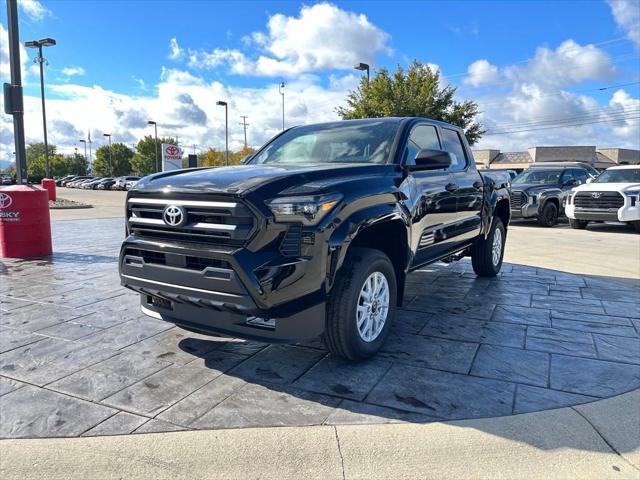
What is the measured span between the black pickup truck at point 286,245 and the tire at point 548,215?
483 inches

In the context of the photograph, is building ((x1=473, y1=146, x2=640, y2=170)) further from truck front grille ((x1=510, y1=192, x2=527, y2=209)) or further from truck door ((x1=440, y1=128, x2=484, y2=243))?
truck door ((x1=440, y1=128, x2=484, y2=243))

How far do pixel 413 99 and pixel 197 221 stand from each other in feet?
71.6

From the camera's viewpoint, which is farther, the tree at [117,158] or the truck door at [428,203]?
the tree at [117,158]

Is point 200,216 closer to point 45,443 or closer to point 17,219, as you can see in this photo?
point 45,443

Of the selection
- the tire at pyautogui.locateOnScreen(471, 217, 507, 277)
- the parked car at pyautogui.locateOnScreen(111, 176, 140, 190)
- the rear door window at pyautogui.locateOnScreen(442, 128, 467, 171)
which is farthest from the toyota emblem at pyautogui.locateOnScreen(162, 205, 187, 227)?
the parked car at pyautogui.locateOnScreen(111, 176, 140, 190)

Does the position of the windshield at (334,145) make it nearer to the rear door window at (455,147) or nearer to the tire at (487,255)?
the rear door window at (455,147)

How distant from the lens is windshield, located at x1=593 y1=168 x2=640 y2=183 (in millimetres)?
13883

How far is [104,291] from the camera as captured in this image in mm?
5777

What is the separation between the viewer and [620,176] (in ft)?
46.5

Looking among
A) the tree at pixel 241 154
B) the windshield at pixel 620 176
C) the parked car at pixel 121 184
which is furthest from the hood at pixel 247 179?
the parked car at pixel 121 184

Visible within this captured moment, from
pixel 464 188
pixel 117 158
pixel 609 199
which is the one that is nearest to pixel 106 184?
pixel 117 158

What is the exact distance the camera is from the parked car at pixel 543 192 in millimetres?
15023

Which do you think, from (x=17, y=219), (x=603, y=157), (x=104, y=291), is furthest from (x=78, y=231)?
(x=603, y=157)

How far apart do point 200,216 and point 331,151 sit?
1.71m
